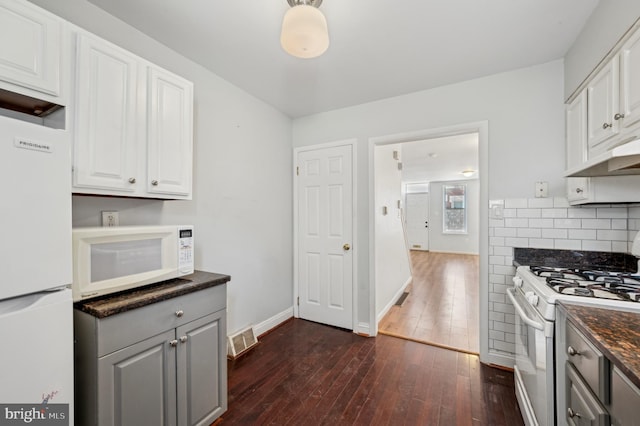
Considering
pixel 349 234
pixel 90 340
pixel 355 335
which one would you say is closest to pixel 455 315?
pixel 355 335

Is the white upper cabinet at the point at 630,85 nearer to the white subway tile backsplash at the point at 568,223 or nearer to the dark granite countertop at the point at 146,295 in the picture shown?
the white subway tile backsplash at the point at 568,223

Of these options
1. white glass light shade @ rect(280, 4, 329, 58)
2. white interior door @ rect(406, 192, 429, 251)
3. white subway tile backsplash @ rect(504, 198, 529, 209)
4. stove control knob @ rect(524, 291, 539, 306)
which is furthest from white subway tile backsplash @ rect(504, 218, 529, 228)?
white interior door @ rect(406, 192, 429, 251)

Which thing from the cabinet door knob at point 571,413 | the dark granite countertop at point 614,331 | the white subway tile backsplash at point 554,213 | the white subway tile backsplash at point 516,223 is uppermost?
the white subway tile backsplash at point 554,213

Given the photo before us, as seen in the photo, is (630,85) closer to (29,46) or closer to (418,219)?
(29,46)

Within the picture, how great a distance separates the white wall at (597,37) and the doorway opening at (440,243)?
26.1 inches

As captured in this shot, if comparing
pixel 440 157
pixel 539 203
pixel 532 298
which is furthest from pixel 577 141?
pixel 440 157

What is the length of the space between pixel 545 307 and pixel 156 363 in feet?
6.26

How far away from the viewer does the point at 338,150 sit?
296 centimetres

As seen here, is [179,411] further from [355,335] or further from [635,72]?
[635,72]

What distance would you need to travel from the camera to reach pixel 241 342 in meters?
2.41

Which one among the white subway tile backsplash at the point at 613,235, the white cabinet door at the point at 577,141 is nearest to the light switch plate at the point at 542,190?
the white cabinet door at the point at 577,141

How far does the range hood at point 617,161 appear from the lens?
96 cm

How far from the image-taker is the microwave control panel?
1.58 meters

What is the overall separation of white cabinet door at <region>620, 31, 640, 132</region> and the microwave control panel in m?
2.37
